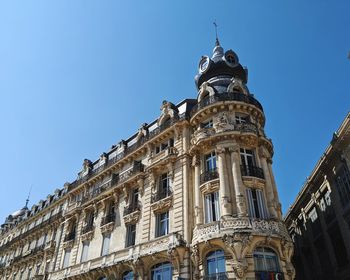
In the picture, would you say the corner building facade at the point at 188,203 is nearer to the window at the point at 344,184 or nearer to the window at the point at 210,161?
the window at the point at 210,161

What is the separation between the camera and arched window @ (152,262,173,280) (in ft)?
63.5

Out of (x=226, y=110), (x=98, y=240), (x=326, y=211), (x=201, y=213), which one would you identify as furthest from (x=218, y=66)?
(x=98, y=240)

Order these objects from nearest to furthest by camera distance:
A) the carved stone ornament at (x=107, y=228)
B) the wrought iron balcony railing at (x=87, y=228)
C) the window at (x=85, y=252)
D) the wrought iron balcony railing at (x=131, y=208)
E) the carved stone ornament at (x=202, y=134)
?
the carved stone ornament at (x=202, y=134) → the wrought iron balcony railing at (x=131, y=208) → the carved stone ornament at (x=107, y=228) → the window at (x=85, y=252) → the wrought iron balcony railing at (x=87, y=228)

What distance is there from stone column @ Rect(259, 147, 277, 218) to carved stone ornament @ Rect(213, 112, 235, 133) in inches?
118

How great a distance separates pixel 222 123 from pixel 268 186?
546cm

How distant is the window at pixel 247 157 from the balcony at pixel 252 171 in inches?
13.8

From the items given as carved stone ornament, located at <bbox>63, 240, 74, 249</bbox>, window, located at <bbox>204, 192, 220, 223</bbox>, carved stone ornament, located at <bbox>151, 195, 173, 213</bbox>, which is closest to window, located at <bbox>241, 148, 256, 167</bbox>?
window, located at <bbox>204, 192, 220, 223</bbox>

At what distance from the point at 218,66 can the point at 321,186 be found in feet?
48.0

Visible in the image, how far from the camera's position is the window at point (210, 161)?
21359 mm

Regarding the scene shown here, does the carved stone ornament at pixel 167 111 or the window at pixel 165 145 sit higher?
the carved stone ornament at pixel 167 111

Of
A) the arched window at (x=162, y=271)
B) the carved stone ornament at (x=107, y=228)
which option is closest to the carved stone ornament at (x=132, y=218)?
the carved stone ornament at (x=107, y=228)

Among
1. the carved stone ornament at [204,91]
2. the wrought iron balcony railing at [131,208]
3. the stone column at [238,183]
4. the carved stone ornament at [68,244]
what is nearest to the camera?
the stone column at [238,183]

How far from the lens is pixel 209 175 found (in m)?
20.6

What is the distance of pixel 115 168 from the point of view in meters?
29.9
